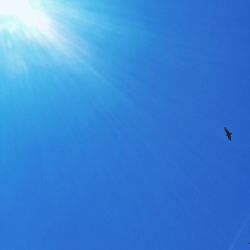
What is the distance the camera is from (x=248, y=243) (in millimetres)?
39750

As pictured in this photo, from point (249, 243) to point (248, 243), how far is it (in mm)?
171

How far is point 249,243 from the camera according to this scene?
39.6m
